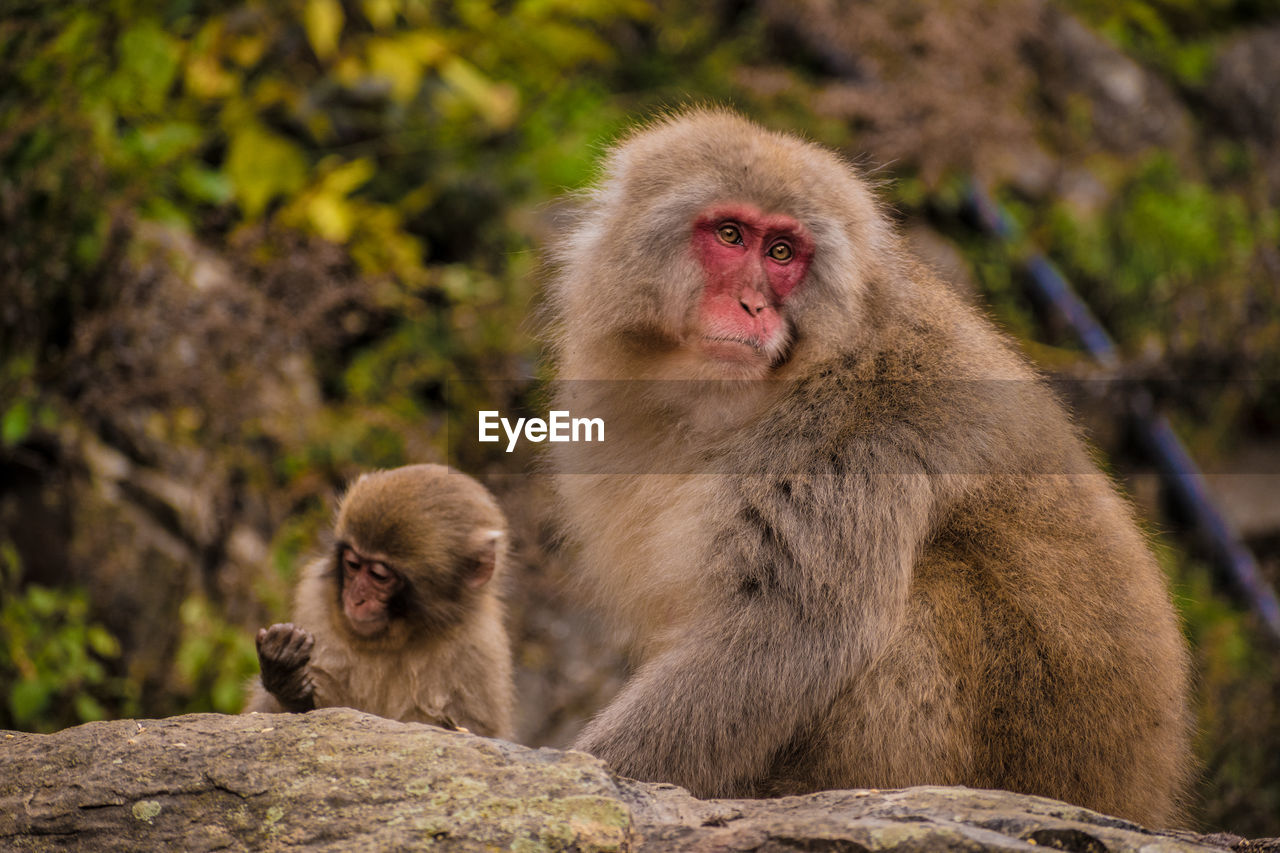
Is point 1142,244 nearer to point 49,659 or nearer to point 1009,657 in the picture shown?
point 1009,657

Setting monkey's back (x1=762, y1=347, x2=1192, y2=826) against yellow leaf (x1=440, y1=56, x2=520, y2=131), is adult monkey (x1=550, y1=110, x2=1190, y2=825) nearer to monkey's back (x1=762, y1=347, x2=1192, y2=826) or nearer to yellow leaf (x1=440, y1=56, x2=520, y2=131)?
monkey's back (x1=762, y1=347, x2=1192, y2=826)

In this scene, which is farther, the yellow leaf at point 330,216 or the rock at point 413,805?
the yellow leaf at point 330,216

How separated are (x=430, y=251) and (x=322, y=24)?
4.88ft

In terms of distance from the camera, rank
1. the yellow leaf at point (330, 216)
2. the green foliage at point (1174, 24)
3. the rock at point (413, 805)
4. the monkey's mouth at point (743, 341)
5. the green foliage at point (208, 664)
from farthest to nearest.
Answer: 1. the green foliage at point (1174, 24)
2. the yellow leaf at point (330, 216)
3. the green foliage at point (208, 664)
4. the monkey's mouth at point (743, 341)
5. the rock at point (413, 805)

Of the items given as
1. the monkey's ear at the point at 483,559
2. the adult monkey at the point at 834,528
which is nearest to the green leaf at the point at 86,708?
the monkey's ear at the point at 483,559

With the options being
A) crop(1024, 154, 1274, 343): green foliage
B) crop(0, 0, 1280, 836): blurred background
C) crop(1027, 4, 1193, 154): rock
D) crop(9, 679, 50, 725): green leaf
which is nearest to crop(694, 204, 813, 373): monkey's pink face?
crop(0, 0, 1280, 836): blurred background

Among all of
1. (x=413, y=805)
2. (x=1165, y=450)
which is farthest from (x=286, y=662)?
(x=1165, y=450)

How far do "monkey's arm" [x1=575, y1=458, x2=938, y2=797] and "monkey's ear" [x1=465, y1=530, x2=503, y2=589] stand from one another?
1115 mm

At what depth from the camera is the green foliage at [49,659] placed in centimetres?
457

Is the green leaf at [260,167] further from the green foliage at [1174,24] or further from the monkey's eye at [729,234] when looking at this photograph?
the green foliage at [1174,24]

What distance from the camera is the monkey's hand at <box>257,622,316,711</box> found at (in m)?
3.21

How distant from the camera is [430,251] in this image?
7633 mm

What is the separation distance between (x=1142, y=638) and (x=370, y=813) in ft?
6.28

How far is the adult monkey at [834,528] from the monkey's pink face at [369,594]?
0.72 meters
